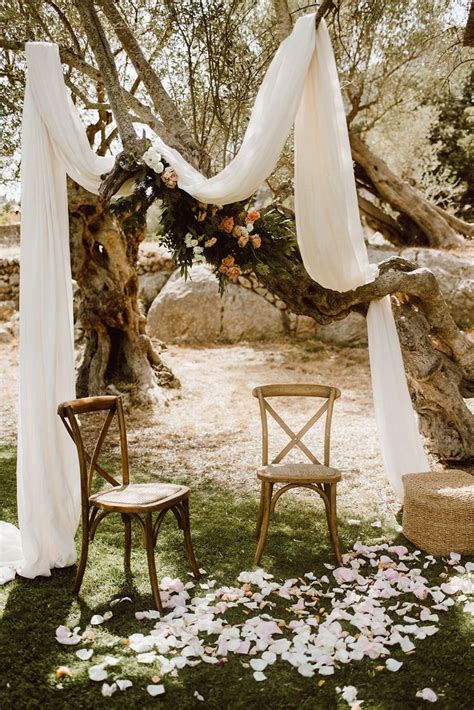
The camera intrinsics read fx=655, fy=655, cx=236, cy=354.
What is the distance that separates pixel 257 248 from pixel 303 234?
441mm

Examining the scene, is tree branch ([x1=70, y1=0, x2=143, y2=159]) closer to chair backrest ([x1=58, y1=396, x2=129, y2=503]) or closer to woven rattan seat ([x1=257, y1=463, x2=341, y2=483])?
chair backrest ([x1=58, y1=396, x2=129, y2=503])

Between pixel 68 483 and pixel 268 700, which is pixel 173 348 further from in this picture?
pixel 268 700

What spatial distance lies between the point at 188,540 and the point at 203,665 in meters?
0.92

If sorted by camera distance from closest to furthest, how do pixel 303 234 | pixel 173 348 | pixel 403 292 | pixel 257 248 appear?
pixel 303 234
pixel 257 248
pixel 403 292
pixel 173 348

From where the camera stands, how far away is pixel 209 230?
14.1ft

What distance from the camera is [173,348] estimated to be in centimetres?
1145

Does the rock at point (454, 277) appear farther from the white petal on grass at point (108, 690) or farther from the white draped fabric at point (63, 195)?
the white petal on grass at point (108, 690)

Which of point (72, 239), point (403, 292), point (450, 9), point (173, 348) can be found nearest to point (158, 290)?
point (173, 348)

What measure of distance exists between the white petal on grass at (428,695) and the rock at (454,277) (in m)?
8.63

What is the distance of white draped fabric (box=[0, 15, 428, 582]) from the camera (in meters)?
3.83

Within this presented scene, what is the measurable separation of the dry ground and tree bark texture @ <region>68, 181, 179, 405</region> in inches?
23.1

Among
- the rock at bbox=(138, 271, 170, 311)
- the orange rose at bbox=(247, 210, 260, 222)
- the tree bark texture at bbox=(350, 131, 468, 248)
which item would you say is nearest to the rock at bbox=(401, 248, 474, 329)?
the tree bark texture at bbox=(350, 131, 468, 248)

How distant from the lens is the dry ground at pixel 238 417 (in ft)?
19.4

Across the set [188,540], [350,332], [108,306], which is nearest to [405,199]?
[350,332]
